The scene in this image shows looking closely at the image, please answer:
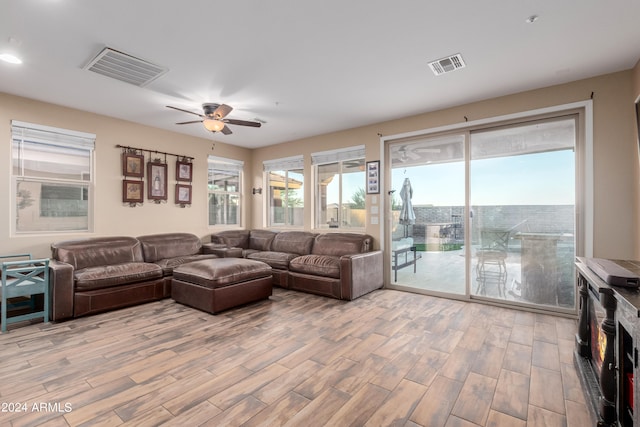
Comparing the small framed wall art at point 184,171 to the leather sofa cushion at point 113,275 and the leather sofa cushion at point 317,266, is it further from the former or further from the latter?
the leather sofa cushion at point 317,266

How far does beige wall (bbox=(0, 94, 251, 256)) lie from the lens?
378cm

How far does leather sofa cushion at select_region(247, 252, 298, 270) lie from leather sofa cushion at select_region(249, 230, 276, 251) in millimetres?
532

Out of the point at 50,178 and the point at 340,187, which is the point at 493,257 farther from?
the point at 50,178

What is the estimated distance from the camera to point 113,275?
3727 millimetres

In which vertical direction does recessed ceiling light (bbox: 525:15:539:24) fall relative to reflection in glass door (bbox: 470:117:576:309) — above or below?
above

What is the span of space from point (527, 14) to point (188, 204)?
5471mm

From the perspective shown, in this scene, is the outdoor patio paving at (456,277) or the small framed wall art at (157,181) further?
the small framed wall art at (157,181)

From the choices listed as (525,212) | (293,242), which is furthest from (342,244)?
(525,212)

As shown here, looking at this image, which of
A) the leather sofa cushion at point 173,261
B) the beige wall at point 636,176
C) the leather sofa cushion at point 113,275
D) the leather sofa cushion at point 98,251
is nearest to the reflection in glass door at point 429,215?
the beige wall at point 636,176

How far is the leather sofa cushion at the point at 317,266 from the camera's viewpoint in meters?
4.33

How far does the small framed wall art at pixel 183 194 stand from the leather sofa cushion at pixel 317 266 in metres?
2.41

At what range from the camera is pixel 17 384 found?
2.10 metres

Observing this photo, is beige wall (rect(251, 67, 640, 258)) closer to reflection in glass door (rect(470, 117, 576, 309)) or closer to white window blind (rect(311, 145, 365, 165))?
reflection in glass door (rect(470, 117, 576, 309))

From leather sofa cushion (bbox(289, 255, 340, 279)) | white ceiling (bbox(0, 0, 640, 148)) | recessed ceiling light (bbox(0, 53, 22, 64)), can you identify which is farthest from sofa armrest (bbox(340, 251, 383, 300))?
recessed ceiling light (bbox(0, 53, 22, 64))
